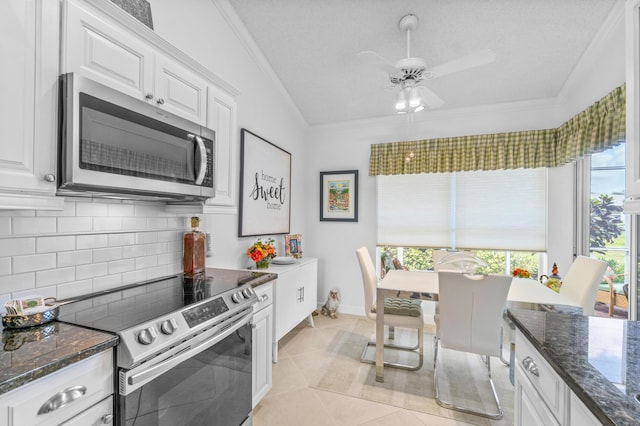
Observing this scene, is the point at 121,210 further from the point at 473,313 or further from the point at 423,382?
the point at 423,382

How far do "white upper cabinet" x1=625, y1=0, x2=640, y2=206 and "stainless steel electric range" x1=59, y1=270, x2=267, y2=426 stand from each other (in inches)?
69.4

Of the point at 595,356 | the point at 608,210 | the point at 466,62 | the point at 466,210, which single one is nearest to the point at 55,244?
the point at 595,356

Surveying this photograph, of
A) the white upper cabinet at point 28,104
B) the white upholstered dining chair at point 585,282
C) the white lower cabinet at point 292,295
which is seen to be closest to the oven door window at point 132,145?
the white upper cabinet at point 28,104

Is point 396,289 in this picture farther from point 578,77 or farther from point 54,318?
point 578,77

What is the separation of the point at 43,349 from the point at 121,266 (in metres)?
0.83

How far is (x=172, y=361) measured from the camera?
1.18 m

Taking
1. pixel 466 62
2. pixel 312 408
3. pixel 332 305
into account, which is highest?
pixel 466 62

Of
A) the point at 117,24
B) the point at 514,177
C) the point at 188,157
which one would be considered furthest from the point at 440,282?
the point at 117,24

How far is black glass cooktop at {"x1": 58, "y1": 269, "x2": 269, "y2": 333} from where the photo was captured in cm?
115

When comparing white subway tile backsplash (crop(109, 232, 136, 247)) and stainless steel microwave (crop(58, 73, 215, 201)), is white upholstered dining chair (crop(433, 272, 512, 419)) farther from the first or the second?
white subway tile backsplash (crop(109, 232, 136, 247))

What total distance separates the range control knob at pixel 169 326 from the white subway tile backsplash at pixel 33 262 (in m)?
0.66

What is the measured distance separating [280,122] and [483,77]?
2.28m

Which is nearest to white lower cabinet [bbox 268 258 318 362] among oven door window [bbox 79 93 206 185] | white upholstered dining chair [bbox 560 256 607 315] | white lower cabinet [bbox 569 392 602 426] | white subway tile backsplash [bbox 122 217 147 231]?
white subway tile backsplash [bbox 122 217 147 231]

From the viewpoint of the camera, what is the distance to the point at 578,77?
274 centimetres
